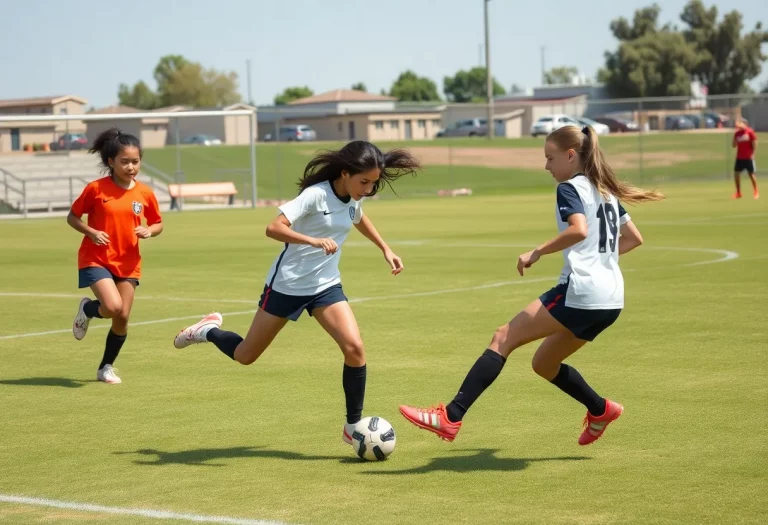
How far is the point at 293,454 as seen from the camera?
694cm

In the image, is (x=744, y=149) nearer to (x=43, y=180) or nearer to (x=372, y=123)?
(x=43, y=180)

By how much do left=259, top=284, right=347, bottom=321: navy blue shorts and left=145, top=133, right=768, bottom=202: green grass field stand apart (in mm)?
37962

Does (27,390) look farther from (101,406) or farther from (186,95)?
(186,95)

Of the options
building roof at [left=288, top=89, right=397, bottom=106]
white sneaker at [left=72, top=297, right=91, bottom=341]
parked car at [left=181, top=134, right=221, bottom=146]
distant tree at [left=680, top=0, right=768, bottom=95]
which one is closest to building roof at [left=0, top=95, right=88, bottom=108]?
parked car at [left=181, top=134, right=221, bottom=146]

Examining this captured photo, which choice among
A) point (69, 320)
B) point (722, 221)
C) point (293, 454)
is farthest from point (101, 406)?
point (722, 221)

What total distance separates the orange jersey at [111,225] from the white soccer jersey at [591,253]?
4.26 m

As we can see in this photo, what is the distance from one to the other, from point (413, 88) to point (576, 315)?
559ft

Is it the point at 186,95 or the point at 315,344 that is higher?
the point at 186,95

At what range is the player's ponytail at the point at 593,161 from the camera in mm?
6648

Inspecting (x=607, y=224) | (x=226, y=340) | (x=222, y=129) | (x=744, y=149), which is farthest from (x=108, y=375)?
(x=222, y=129)

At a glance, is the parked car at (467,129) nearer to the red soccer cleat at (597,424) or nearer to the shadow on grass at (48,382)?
the shadow on grass at (48,382)

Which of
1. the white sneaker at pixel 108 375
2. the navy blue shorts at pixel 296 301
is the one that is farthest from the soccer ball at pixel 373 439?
the white sneaker at pixel 108 375

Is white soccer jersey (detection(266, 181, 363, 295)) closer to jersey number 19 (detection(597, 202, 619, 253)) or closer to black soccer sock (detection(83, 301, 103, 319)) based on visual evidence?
jersey number 19 (detection(597, 202, 619, 253))

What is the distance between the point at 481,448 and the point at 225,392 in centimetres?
260
